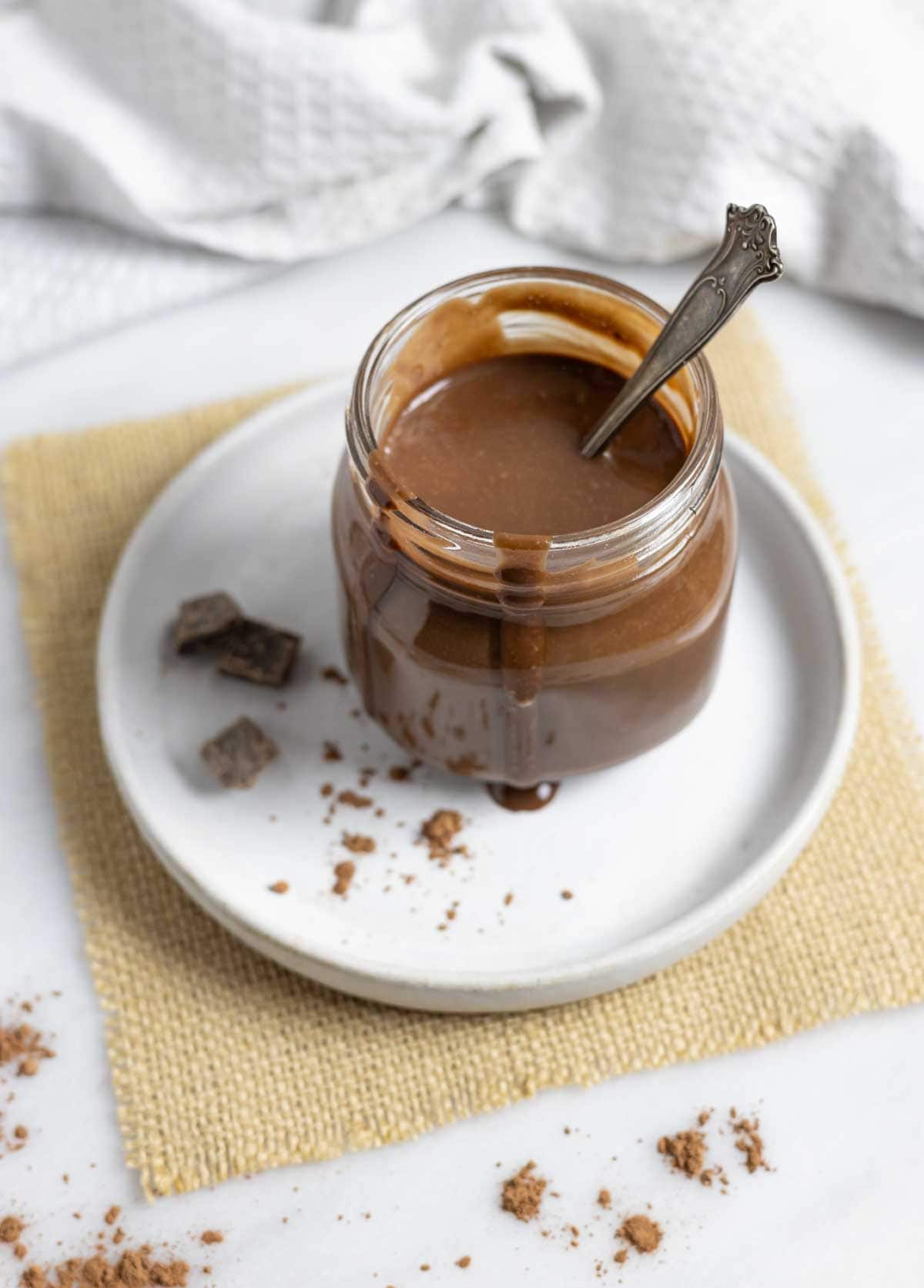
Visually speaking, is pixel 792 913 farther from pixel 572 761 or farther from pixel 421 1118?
pixel 421 1118

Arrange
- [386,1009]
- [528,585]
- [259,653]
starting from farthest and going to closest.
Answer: [259,653], [386,1009], [528,585]

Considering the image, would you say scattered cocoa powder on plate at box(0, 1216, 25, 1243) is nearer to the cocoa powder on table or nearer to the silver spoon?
the cocoa powder on table

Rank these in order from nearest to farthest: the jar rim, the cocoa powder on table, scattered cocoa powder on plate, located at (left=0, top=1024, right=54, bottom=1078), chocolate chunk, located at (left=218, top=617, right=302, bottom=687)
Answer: the jar rim < the cocoa powder on table < scattered cocoa powder on plate, located at (left=0, top=1024, right=54, bottom=1078) < chocolate chunk, located at (left=218, top=617, right=302, bottom=687)

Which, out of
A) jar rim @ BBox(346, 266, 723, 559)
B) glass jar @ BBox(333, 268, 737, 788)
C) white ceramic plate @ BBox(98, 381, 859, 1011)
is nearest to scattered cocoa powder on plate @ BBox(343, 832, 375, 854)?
white ceramic plate @ BBox(98, 381, 859, 1011)

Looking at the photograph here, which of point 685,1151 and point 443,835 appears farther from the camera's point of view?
point 443,835

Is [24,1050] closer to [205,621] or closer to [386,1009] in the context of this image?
[386,1009]

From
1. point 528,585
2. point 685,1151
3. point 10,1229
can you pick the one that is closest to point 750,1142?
point 685,1151
